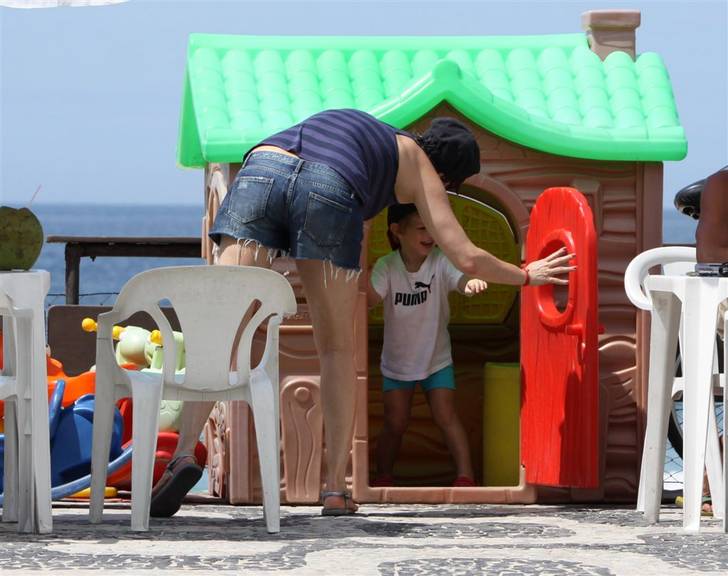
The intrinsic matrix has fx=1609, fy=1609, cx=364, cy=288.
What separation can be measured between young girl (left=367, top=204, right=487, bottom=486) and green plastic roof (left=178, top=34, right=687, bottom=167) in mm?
666

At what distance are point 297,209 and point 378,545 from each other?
50.7 inches

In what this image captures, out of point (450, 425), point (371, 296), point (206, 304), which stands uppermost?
point (371, 296)

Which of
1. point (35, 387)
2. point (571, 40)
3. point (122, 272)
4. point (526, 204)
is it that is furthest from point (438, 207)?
point (122, 272)

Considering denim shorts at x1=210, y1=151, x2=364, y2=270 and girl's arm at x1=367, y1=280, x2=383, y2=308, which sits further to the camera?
girl's arm at x1=367, y1=280, x2=383, y2=308

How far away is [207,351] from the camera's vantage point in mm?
5430

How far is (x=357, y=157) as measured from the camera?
5762 millimetres

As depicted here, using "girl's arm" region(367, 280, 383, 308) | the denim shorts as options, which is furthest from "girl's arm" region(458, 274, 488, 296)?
the denim shorts

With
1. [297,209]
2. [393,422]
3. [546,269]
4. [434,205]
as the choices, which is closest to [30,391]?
[297,209]

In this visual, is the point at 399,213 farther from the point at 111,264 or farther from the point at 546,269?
the point at 111,264

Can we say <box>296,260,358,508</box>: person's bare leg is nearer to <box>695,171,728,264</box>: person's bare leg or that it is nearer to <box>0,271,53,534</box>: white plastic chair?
<box>0,271,53,534</box>: white plastic chair

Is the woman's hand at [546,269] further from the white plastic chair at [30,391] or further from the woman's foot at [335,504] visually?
the white plastic chair at [30,391]

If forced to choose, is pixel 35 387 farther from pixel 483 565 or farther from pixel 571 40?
pixel 571 40

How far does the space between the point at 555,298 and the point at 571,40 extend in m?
1.47

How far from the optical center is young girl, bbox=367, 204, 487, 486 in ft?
24.1
